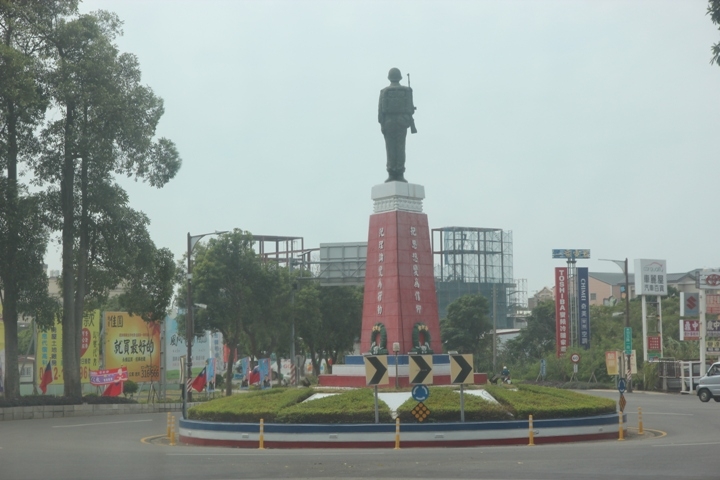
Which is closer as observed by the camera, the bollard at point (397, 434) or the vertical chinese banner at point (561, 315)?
the bollard at point (397, 434)

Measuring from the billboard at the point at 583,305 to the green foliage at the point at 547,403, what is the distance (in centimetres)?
3388

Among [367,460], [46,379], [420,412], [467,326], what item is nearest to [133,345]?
[46,379]

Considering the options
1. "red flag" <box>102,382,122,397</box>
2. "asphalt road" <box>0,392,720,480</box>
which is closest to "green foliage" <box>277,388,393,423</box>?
"asphalt road" <box>0,392,720,480</box>

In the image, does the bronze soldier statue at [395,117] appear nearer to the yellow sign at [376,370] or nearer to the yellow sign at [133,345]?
the yellow sign at [376,370]

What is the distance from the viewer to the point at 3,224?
1346 inches

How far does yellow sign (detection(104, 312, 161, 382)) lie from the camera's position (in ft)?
155

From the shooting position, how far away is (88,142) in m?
36.2

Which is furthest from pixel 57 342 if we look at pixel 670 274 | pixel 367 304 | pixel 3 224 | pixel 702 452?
pixel 670 274

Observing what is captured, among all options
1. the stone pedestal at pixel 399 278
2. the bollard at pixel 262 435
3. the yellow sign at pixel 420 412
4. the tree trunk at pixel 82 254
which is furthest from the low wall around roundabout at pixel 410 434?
the tree trunk at pixel 82 254

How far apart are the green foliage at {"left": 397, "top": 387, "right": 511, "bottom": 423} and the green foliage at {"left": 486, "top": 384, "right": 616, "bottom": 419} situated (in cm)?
50

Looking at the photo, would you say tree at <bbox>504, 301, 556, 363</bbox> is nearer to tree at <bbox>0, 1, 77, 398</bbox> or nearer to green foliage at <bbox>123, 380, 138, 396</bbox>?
green foliage at <bbox>123, 380, 138, 396</bbox>

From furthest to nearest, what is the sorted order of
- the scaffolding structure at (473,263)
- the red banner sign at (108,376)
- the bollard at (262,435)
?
1. the scaffolding structure at (473,263)
2. the red banner sign at (108,376)
3. the bollard at (262,435)

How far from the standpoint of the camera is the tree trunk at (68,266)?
36.8 m

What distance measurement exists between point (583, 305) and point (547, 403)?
120ft
